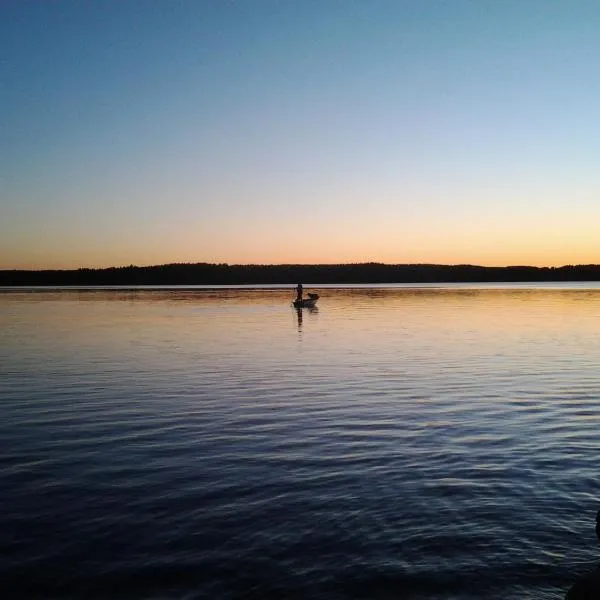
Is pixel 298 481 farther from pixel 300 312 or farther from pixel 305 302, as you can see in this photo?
pixel 305 302

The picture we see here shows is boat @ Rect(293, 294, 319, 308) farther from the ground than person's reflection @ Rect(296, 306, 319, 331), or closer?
farther from the ground

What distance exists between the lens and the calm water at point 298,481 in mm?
9430

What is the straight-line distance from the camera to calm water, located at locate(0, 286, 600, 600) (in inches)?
371

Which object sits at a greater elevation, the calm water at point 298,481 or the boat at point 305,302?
the boat at point 305,302

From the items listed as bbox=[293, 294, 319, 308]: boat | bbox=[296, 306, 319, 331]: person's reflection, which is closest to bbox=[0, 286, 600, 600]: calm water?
bbox=[296, 306, 319, 331]: person's reflection

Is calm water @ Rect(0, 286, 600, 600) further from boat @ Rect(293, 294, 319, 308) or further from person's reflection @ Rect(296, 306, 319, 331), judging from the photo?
boat @ Rect(293, 294, 319, 308)

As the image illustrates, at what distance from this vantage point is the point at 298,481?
1370 centimetres

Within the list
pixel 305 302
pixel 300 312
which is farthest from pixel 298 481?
pixel 305 302

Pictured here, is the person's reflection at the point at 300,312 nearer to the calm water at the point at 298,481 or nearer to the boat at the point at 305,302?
the boat at the point at 305,302

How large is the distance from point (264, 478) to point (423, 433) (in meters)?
5.81

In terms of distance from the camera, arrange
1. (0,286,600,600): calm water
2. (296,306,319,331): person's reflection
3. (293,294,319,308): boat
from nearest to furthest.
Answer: (0,286,600,600): calm water → (296,306,319,331): person's reflection → (293,294,319,308): boat

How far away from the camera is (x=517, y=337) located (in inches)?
1855

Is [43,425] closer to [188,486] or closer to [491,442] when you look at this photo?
[188,486]

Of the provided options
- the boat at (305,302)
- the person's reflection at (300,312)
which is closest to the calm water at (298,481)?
the person's reflection at (300,312)
